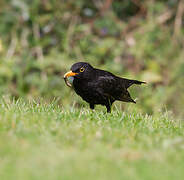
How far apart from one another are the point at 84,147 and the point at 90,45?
7.32 m

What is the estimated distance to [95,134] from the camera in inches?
154

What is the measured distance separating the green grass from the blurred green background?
4.82 meters

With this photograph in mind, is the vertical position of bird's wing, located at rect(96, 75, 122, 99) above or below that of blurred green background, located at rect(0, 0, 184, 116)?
below

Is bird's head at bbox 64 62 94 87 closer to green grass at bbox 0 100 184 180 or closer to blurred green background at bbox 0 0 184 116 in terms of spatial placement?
green grass at bbox 0 100 184 180

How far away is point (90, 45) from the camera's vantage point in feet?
35.0

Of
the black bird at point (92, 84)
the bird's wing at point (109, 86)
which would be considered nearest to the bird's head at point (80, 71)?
the black bird at point (92, 84)

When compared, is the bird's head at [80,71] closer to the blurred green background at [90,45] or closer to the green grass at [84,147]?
the green grass at [84,147]

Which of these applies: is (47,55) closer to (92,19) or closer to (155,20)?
(92,19)

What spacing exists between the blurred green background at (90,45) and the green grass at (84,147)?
4.82 meters

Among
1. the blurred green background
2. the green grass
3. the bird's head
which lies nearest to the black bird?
the bird's head

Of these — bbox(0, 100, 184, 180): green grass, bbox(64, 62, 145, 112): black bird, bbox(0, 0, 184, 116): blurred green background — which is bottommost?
bbox(0, 100, 184, 180): green grass

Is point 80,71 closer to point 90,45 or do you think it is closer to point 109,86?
point 109,86

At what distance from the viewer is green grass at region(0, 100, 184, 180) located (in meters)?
3.02

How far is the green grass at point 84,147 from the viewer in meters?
3.02
